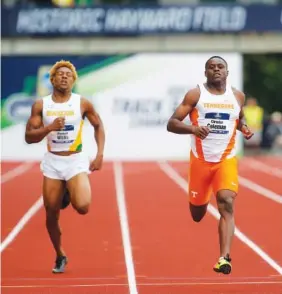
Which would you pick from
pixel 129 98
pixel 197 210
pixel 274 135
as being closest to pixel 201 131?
pixel 197 210

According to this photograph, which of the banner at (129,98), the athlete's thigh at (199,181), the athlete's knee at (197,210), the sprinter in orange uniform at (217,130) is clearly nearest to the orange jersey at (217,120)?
the sprinter in orange uniform at (217,130)

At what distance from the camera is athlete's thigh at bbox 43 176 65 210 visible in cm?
1097

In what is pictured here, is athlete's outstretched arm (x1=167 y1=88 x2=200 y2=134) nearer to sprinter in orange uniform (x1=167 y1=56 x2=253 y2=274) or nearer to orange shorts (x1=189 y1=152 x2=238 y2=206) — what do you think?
sprinter in orange uniform (x1=167 y1=56 x2=253 y2=274)

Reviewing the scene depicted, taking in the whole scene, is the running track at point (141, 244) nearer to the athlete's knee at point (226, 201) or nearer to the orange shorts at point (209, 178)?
the athlete's knee at point (226, 201)

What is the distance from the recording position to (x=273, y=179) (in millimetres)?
25281

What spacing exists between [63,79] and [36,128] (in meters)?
0.54

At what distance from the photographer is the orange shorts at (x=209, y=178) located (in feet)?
34.4

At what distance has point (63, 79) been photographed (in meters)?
10.7

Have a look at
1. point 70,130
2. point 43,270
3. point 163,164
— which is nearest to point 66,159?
point 70,130

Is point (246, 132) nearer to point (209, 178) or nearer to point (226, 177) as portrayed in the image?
point (226, 177)

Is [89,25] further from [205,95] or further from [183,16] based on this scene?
[205,95]

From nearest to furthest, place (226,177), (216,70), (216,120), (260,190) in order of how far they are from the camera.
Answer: (216,70) < (216,120) < (226,177) < (260,190)

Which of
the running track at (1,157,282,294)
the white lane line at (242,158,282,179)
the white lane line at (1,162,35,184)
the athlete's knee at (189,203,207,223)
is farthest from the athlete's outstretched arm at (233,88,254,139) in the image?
the white lane line at (242,158,282,179)

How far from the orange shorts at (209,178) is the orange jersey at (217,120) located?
8 centimetres
